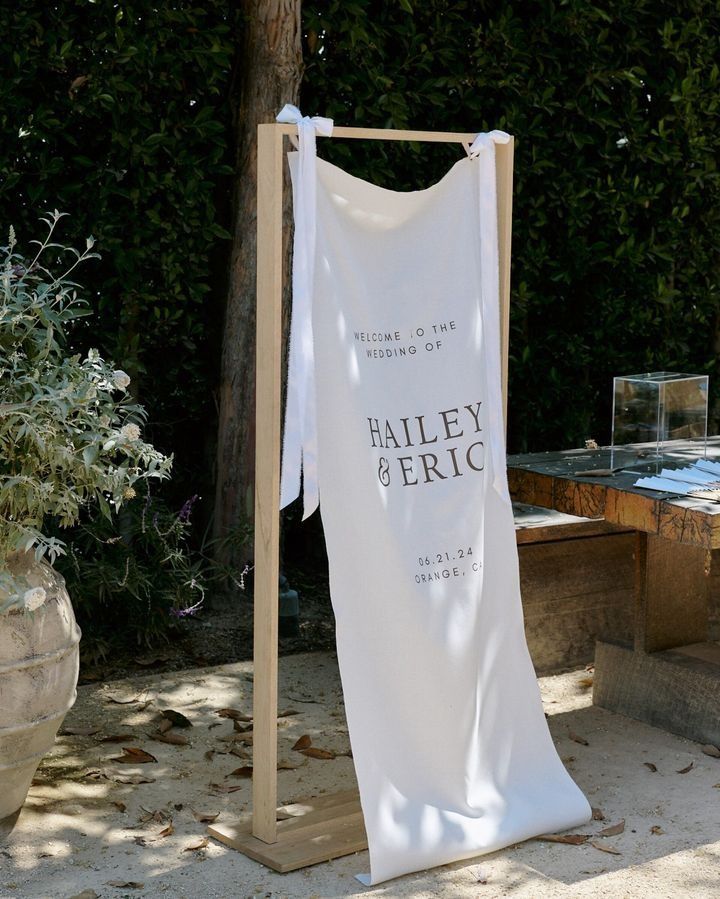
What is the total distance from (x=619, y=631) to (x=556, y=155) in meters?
2.01

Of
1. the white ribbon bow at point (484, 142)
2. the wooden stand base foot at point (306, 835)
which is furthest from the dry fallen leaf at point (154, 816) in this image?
the white ribbon bow at point (484, 142)

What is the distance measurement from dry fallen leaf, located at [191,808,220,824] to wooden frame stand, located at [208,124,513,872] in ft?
0.27

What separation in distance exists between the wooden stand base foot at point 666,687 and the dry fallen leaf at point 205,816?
153 cm

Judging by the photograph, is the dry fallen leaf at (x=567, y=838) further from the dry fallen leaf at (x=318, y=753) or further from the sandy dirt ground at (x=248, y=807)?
the dry fallen leaf at (x=318, y=753)

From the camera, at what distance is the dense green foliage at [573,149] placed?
5.00 metres

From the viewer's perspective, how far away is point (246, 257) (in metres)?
4.93

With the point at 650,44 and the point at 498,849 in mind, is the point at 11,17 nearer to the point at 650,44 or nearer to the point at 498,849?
the point at 650,44

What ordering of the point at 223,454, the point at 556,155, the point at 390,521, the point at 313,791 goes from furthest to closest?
the point at 556,155 → the point at 223,454 → the point at 313,791 → the point at 390,521

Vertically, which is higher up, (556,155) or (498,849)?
(556,155)

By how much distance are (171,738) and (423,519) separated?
4.31 feet

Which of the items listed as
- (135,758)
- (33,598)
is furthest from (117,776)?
(33,598)

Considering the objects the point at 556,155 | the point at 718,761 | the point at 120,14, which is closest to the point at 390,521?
the point at 718,761

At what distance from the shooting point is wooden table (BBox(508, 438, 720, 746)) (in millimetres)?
3906

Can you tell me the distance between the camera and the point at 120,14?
4449mm
